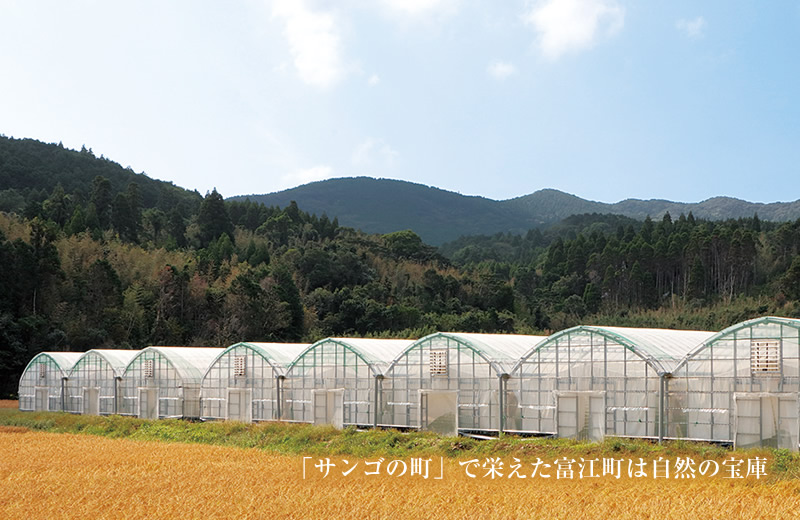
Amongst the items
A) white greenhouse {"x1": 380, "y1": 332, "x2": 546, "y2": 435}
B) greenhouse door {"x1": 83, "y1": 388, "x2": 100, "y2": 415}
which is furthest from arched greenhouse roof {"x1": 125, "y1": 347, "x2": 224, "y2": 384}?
white greenhouse {"x1": 380, "y1": 332, "x2": 546, "y2": 435}

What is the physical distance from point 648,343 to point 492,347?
5.55m

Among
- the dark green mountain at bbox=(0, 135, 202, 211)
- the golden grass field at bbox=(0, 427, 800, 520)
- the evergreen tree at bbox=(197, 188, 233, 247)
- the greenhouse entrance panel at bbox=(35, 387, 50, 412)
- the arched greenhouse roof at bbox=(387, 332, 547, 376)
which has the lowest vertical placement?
the greenhouse entrance panel at bbox=(35, 387, 50, 412)

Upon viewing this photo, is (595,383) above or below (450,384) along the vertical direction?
above

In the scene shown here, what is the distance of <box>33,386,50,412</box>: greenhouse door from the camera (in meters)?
45.3

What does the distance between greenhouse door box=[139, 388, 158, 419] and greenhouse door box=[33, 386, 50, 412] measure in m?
8.63

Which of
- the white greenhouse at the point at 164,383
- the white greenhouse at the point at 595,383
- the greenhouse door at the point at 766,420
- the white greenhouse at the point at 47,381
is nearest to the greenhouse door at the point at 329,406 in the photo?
the white greenhouse at the point at 164,383

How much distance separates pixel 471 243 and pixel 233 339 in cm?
10954

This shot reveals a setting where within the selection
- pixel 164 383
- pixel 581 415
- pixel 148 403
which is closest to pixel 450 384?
pixel 581 415

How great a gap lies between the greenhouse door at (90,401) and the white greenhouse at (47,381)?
2035mm

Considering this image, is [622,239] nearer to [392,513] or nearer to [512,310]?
[512,310]

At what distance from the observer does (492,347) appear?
29359 millimetres

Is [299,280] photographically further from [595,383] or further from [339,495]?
[339,495]

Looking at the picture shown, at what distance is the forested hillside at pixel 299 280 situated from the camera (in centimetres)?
6319

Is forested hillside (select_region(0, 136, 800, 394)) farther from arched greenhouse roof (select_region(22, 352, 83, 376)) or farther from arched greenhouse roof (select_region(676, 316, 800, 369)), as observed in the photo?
arched greenhouse roof (select_region(676, 316, 800, 369))
